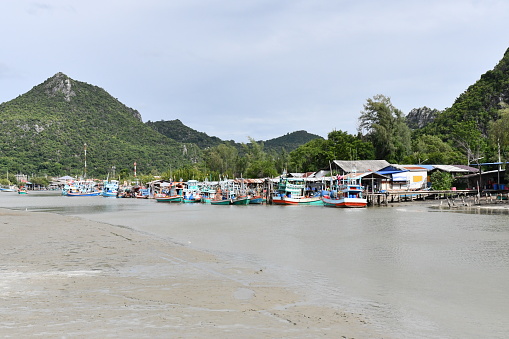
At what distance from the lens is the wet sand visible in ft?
25.1

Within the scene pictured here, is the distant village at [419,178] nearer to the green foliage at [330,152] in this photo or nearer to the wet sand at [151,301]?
the green foliage at [330,152]

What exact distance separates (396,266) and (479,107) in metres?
83.5

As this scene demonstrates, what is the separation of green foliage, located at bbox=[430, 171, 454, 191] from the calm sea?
27.4 metres

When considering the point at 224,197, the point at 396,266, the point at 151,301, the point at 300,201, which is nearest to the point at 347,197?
the point at 300,201

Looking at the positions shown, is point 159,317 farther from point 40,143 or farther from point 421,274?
point 40,143

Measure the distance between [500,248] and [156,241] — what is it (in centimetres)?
1609

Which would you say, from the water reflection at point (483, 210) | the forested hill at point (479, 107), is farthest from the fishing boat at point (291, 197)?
the forested hill at point (479, 107)

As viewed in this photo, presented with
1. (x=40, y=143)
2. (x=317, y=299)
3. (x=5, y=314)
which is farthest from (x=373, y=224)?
(x=40, y=143)

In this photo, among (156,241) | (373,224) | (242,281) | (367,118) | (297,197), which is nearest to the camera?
(242,281)

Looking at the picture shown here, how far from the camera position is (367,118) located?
82.6 m

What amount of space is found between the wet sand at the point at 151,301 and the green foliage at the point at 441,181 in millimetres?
49080

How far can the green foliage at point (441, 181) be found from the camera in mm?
57656

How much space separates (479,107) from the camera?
87.4 m

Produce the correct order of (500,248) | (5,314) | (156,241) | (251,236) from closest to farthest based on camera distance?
(5,314) < (500,248) < (156,241) < (251,236)
